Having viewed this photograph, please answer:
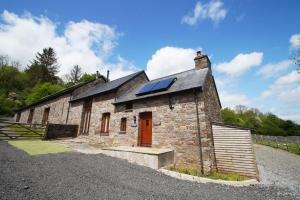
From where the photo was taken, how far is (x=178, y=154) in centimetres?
724

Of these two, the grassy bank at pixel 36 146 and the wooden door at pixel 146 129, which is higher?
the wooden door at pixel 146 129

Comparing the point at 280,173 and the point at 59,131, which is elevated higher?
the point at 59,131

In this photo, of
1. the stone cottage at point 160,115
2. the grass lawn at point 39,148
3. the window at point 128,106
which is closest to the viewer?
the stone cottage at point 160,115

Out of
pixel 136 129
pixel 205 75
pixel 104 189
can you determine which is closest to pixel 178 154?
pixel 136 129

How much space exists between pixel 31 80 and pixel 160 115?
43490 millimetres

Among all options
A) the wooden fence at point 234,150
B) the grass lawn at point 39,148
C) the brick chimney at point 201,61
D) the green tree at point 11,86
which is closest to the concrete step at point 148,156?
the wooden fence at point 234,150

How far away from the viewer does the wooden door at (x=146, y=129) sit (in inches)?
346

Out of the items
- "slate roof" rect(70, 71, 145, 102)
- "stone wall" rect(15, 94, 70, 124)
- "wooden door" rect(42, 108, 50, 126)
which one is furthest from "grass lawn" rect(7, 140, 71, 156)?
"wooden door" rect(42, 108, 50, 126)

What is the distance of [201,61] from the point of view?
1021 cm

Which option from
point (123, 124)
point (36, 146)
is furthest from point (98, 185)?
point (36, 146)

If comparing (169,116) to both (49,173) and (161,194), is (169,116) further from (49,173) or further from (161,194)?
(49,173)

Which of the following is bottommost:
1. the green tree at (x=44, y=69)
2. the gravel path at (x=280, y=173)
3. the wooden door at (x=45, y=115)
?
the gravel path at (x=280, y=173)

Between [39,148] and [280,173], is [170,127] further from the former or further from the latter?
[39,148]

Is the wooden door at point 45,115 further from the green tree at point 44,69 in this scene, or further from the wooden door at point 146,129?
the green tree at point 44,69
